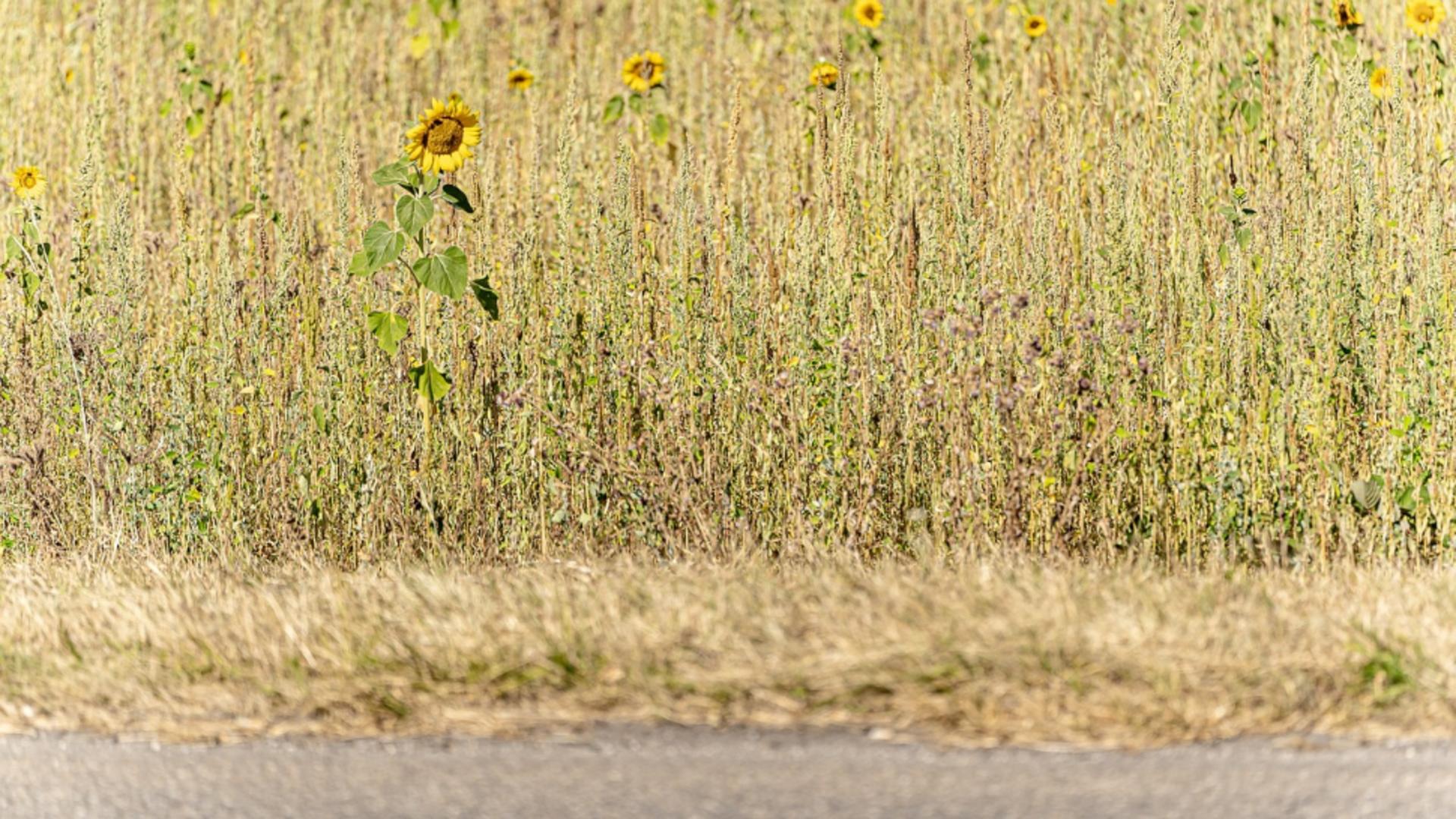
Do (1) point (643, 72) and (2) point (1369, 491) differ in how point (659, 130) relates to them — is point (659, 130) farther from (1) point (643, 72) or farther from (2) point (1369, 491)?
(2) point (1369, 491)

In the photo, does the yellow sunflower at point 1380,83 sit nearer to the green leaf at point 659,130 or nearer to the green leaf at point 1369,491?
the green leaf at point 1369,491

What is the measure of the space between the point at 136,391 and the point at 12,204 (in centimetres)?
254

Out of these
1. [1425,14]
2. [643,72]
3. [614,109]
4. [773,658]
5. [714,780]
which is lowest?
[714,780]

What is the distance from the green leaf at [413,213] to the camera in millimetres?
5102

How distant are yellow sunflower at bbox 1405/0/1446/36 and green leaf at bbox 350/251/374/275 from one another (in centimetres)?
392

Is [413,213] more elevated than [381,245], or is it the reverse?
[413,213]

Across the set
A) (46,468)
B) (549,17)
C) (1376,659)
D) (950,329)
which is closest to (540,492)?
(950,329)

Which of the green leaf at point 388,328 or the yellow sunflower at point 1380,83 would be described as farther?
the yellow sunflower at point 1380,83

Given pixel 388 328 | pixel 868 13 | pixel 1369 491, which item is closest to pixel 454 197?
pixel 388 328

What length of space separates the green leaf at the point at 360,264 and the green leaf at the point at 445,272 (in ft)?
0.59

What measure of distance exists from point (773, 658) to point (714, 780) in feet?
1.62

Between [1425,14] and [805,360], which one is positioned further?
[1425,14]

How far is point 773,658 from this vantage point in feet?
12.1

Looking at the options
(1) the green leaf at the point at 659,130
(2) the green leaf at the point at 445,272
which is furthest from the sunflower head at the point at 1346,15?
(2) the green leaf at the point at 445,272
